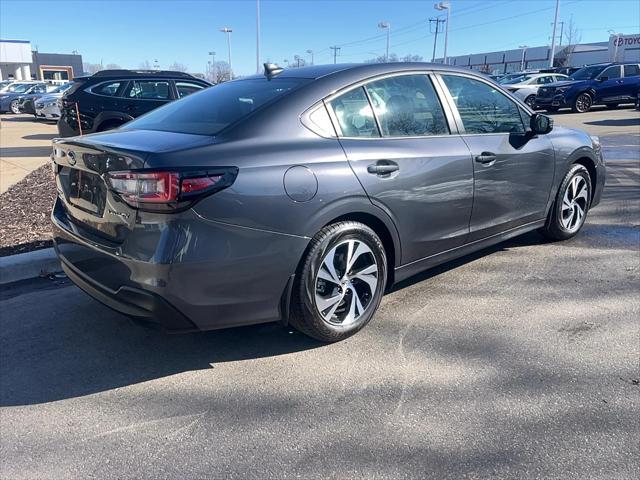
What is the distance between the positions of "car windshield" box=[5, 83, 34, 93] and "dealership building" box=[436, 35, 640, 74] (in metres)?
36.7

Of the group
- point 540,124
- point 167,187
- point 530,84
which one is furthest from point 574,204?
point 530,84

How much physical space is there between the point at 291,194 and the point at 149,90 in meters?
8.92

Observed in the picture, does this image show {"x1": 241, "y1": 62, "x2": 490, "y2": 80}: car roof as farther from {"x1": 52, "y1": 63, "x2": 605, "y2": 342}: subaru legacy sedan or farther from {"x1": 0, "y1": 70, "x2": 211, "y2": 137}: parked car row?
{"x1": 0, "y1": 70, "x2": 211, "y2": 137}: parked car row

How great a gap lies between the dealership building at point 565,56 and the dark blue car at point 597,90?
30.7 metres

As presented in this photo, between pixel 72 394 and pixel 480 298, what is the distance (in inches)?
113

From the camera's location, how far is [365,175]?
331cm

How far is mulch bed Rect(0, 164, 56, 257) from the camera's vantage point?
5219 mm

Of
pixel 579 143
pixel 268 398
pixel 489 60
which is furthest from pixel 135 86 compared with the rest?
pixel 489 60

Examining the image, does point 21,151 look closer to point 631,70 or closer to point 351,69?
point 351,69

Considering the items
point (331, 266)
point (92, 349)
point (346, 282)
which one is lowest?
point (92, 349)

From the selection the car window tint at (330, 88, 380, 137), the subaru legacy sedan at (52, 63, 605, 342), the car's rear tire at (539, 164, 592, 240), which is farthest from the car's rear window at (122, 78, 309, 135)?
the car's rear tire at (539, 164, 592, 240)

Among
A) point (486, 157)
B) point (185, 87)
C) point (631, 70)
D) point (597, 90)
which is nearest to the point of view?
point (486, 157)

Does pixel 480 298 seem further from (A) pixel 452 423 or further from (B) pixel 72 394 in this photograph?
(B) pixel 72 394

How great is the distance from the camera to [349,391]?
2938 millimetres
